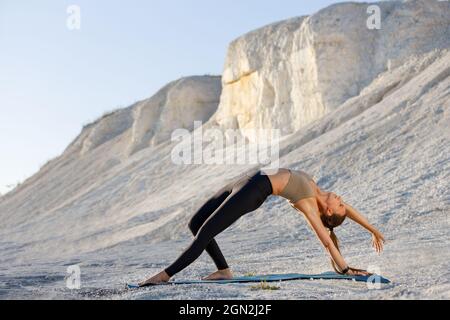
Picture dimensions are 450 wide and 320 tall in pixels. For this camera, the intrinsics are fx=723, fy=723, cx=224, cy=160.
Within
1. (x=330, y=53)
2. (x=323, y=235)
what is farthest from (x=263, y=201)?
(x=330, y=53)

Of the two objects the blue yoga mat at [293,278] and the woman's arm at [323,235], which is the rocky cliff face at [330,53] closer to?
the blue yoga mat at [293,278]

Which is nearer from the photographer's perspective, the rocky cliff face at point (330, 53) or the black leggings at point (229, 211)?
the black leggings at point (229, 211)

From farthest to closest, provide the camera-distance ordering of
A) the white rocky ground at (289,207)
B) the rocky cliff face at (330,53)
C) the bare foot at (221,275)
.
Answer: the rocky cliff face at (330,53), the white rocky ground at (289,207), the bare foot at (221,275)

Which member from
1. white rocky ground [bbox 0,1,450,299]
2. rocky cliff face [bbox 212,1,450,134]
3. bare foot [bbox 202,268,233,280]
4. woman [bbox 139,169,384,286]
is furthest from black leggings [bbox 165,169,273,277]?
rocky cliff face [bbox 212,1,450,134]

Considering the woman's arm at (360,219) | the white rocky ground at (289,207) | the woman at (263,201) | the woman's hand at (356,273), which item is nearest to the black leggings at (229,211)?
the woman at (263,201)

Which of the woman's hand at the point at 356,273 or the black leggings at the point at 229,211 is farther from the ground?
the black leggings at the point at 229,211

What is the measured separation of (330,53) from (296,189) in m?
15.2

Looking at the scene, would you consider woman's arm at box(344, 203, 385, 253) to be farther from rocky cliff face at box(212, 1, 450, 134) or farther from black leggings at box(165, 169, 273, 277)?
rocky cliff face at box(212, 1, 450, 134)

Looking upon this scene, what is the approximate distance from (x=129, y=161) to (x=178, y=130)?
2185mm

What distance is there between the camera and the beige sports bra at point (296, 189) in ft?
16.9

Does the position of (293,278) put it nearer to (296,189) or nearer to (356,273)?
(356,273)

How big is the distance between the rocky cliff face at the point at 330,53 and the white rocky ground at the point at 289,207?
58 mm
